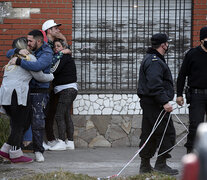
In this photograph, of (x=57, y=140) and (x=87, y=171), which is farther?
(x=57, y=140)

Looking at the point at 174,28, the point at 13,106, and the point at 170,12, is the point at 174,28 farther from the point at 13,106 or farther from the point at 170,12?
the point at 13,106

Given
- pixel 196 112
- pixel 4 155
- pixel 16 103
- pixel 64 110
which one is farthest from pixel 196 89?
pixel 4 155

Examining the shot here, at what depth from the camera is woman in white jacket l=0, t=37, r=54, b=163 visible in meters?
6.34

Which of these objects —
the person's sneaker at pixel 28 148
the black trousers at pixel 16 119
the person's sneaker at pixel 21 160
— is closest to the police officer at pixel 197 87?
the black trousers at pixel 16 119

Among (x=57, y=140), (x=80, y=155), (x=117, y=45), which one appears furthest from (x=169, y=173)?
(x=117, y=45)

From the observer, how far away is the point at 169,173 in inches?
228

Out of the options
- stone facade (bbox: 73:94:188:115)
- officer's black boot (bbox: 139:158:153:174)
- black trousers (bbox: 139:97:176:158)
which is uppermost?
black trousers (bbox: 139:97:176:158)

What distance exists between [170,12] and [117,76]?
163 centimetres

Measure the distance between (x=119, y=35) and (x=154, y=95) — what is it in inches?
132

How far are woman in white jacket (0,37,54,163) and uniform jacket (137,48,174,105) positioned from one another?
1685 mm

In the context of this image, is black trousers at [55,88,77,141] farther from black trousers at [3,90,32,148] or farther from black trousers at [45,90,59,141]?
black trousers at [3,90,32,148]

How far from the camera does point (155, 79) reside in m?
5.51

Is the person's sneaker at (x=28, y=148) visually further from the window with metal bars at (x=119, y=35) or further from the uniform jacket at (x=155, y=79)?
the uniform jacket at (x=155, y=79)

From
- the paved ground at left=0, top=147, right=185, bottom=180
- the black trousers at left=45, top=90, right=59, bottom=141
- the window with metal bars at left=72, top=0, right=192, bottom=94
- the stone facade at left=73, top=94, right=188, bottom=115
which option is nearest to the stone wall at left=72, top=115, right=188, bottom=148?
the stone facade at left=73, top=94, right=188, bottom=115
